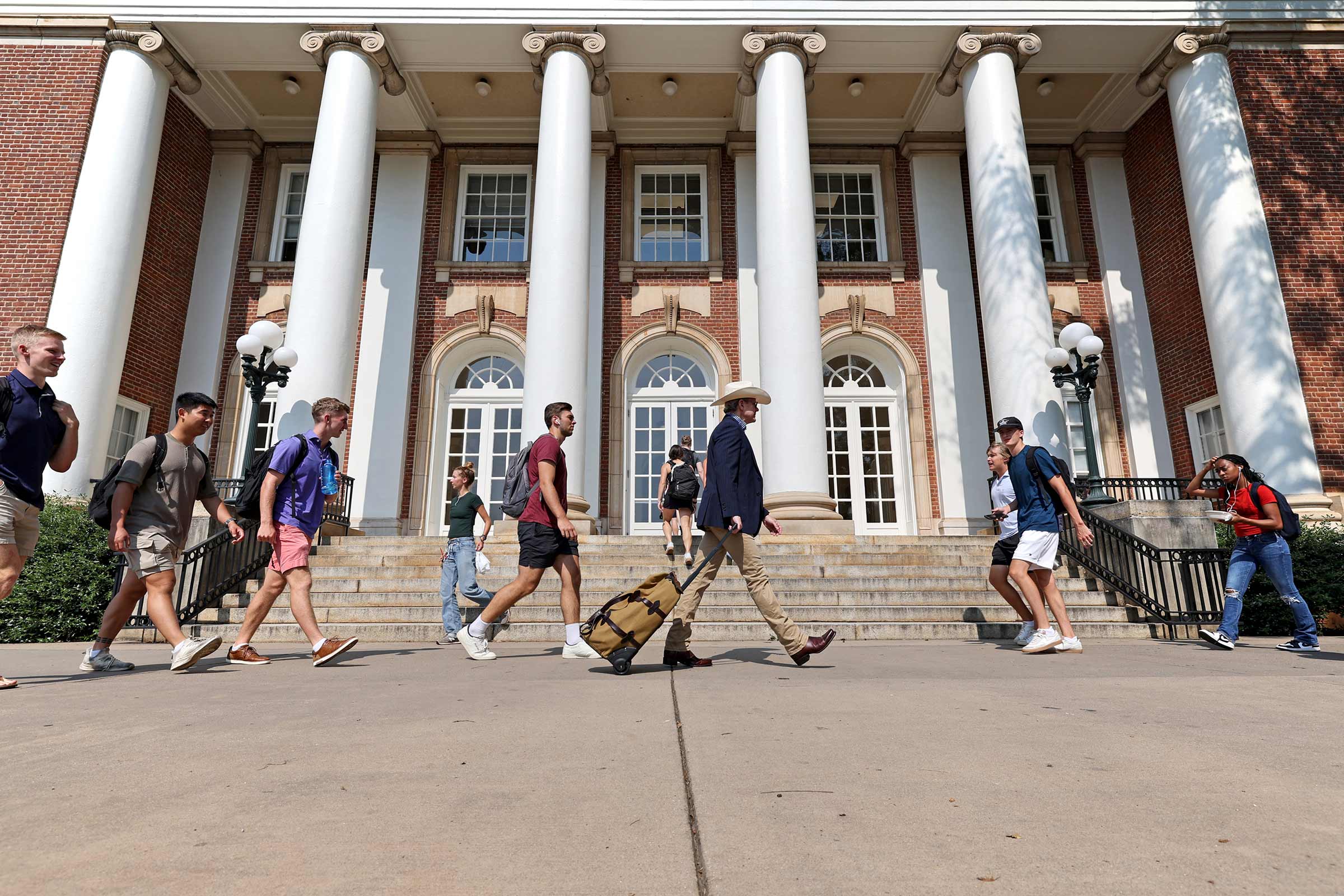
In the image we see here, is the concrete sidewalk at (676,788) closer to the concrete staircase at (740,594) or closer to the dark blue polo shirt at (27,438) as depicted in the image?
the dark blue polo shirt at (27,438)

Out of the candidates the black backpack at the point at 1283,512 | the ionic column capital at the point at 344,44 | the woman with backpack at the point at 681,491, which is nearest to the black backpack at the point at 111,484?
the woman with backpack at the point at 681,491

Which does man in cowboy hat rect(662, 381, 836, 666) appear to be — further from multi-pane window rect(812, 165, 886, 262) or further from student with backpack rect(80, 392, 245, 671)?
multi-pane window rect(812, 165, 886, 262)

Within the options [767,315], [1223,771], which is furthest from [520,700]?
[767,315]

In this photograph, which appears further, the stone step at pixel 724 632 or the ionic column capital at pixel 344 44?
the ionic column capital at pixel 344 44

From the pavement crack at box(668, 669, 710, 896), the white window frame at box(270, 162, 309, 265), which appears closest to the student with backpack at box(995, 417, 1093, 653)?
the pavement crack at box(668, 669, 710, 896)

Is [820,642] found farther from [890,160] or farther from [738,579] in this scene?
[890,160]

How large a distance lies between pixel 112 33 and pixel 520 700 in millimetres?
15169

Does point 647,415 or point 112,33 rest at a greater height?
point 112,33

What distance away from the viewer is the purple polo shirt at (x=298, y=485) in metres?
5.57

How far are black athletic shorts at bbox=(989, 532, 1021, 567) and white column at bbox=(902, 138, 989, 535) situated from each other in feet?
23.6

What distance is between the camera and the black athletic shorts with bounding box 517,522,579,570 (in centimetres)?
563

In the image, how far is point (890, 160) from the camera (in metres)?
17.2

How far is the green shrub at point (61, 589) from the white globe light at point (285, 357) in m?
3.38

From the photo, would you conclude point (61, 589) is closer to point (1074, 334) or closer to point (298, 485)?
point (298, 485)
